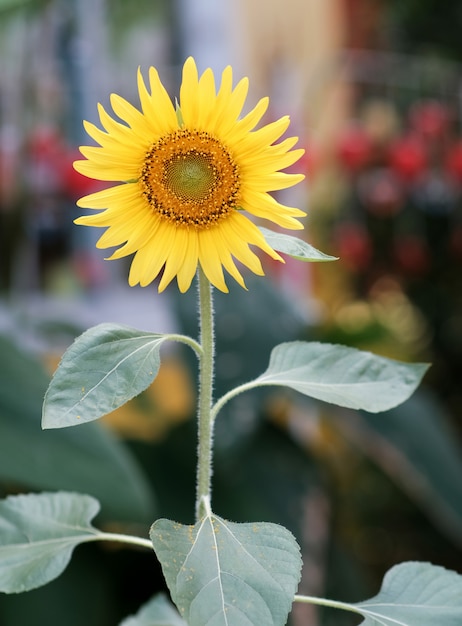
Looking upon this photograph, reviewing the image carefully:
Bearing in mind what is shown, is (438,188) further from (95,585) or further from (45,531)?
(45,531)

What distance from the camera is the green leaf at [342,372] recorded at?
12.6 inches

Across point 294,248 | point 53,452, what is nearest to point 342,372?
point 294,248

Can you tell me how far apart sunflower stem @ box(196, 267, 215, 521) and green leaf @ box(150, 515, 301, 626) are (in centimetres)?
2

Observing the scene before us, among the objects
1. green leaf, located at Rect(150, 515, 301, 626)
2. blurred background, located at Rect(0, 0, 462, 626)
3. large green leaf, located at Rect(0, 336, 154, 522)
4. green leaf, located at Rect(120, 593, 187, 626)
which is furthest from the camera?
blurred background, located at Rect(0, 0, 462, 626)

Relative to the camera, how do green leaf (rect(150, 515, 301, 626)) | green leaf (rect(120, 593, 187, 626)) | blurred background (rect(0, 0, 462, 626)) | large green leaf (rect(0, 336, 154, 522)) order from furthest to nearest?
blurred background (rect(0, 0, 462, 626)), large green leaf (rect(0, 336, 154, 522)), green leaf (rect(120, 593, 187, 626)), green leaf (rect(150, 515, 301, 626))

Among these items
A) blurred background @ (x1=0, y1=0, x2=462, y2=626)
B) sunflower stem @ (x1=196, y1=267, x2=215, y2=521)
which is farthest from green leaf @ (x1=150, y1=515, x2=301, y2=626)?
blurred background @ (x1=0, y1=0, x2=462, y2=626)

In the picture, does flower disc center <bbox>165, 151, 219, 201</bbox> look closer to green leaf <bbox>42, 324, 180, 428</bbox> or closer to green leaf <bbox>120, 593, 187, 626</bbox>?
green leaf <bbox>42, 324, 180, 428</bbox>

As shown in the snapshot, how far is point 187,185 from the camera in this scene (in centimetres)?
28

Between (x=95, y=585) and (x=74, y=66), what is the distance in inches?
47.5

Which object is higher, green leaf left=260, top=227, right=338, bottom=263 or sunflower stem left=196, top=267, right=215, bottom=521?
green leaf left=260, top=227, right=338, bottom=263

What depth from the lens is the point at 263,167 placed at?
274mm

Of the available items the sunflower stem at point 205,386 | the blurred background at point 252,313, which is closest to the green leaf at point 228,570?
the sunflower stem at point 205,386

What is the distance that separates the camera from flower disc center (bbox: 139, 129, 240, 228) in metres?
0.27

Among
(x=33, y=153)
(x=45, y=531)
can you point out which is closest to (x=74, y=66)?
(x=33, y=153)
